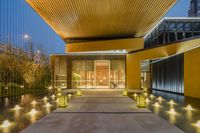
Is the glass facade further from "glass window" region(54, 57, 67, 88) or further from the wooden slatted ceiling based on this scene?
the wooden slatted ceiling

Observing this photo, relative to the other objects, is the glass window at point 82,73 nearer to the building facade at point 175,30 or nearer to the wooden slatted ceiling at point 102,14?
the building facade at point 175,30

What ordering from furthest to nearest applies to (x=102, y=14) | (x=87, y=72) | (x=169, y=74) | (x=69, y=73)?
(x=87, y=72), (x=69, y=73), (x=169, y=74), (x=102, y=14)

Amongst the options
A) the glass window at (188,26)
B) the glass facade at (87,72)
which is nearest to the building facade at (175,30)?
the glass window at (188,26)

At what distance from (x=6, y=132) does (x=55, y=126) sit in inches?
46.5

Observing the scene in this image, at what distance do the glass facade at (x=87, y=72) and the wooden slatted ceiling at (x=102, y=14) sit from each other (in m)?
9.35

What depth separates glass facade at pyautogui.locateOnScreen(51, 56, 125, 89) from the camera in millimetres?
25422

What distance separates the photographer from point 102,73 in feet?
84.4

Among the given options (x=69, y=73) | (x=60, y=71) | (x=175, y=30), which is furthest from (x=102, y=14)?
(x=60, y=71)

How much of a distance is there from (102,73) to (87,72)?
5.50 feet

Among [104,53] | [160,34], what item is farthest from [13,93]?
[160,34]

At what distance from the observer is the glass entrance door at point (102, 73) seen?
2555 centimetres

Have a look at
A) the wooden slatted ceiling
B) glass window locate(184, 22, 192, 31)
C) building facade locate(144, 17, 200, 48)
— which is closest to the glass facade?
building facade locate(144, 17, 200, 48)

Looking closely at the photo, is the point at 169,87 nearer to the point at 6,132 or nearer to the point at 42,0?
the point at 42,0

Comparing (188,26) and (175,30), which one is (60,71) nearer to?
(175,30)
